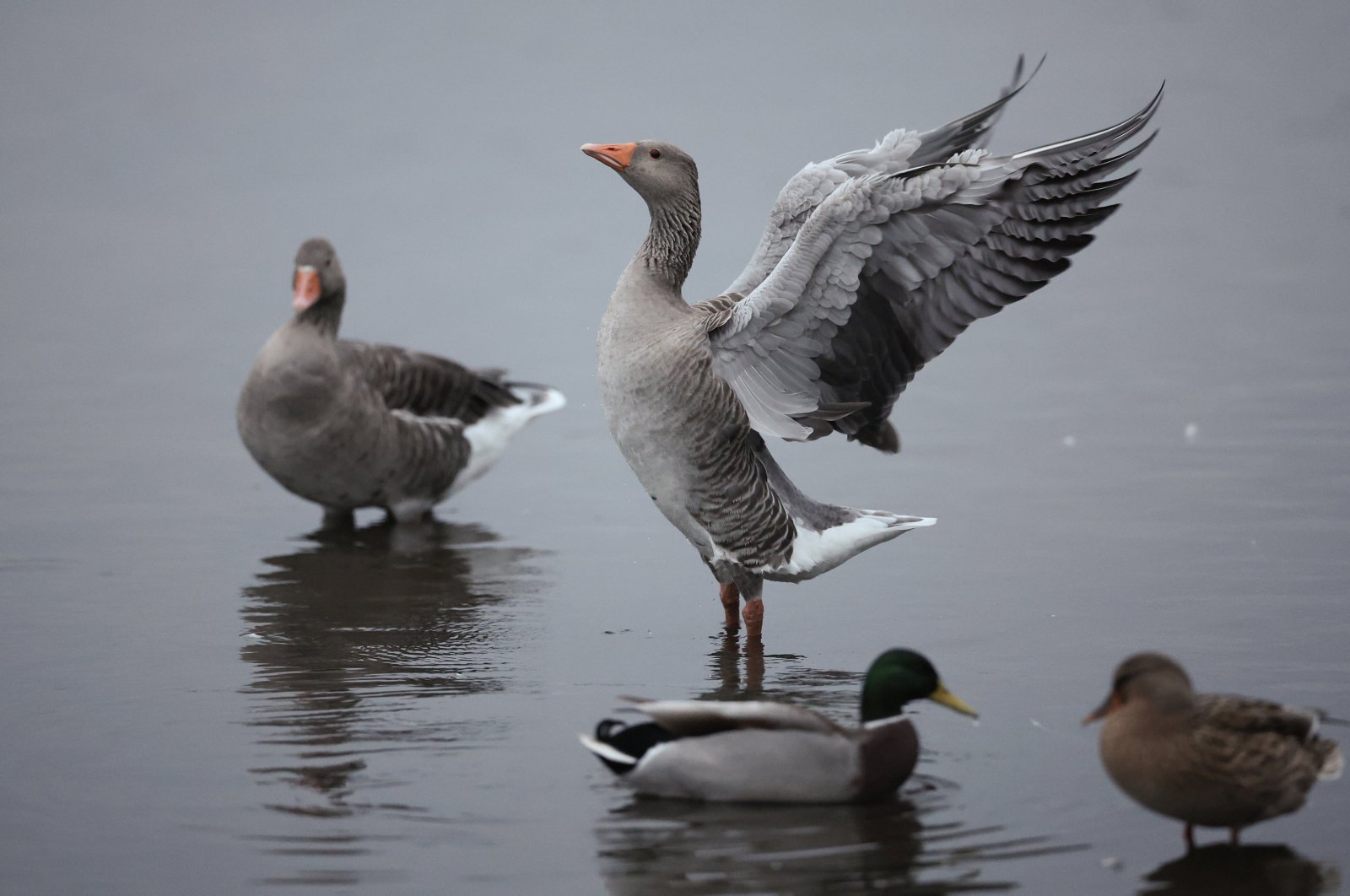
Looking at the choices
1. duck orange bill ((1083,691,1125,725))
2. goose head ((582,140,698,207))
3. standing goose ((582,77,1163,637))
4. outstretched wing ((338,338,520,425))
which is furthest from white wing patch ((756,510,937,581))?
outstretched wing ((338,338,520,425))

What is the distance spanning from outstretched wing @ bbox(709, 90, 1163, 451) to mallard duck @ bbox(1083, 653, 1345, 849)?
221 centimetres

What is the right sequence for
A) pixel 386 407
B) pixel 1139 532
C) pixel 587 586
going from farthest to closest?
1. pixel 386 407
2. pixel 1139 532
3. pixel 587 586

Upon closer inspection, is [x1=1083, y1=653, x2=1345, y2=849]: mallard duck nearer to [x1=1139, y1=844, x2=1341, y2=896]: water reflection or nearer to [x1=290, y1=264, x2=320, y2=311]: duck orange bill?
[x1=1139, y1=844, x2=1341, y2=896]: water reflection

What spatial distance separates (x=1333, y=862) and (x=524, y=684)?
A: 3106mm

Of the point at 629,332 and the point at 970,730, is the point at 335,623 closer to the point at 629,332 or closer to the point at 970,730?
the point at 629,332

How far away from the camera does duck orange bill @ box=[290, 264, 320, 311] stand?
9352mm

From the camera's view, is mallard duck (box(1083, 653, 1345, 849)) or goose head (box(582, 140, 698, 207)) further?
goose head (box(582, 140, 698, 207))

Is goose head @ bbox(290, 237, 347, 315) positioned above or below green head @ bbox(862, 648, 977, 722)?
above

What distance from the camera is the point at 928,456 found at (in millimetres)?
10766

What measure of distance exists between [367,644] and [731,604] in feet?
5.20

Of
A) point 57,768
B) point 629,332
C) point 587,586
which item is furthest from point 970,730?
point 57,768

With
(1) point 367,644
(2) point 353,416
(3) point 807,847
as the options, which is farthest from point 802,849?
(2) point 353,416

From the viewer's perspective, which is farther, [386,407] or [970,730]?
[386,407]

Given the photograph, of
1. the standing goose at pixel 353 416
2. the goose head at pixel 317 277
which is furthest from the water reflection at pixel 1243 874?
the goose head at pixel 317 277
